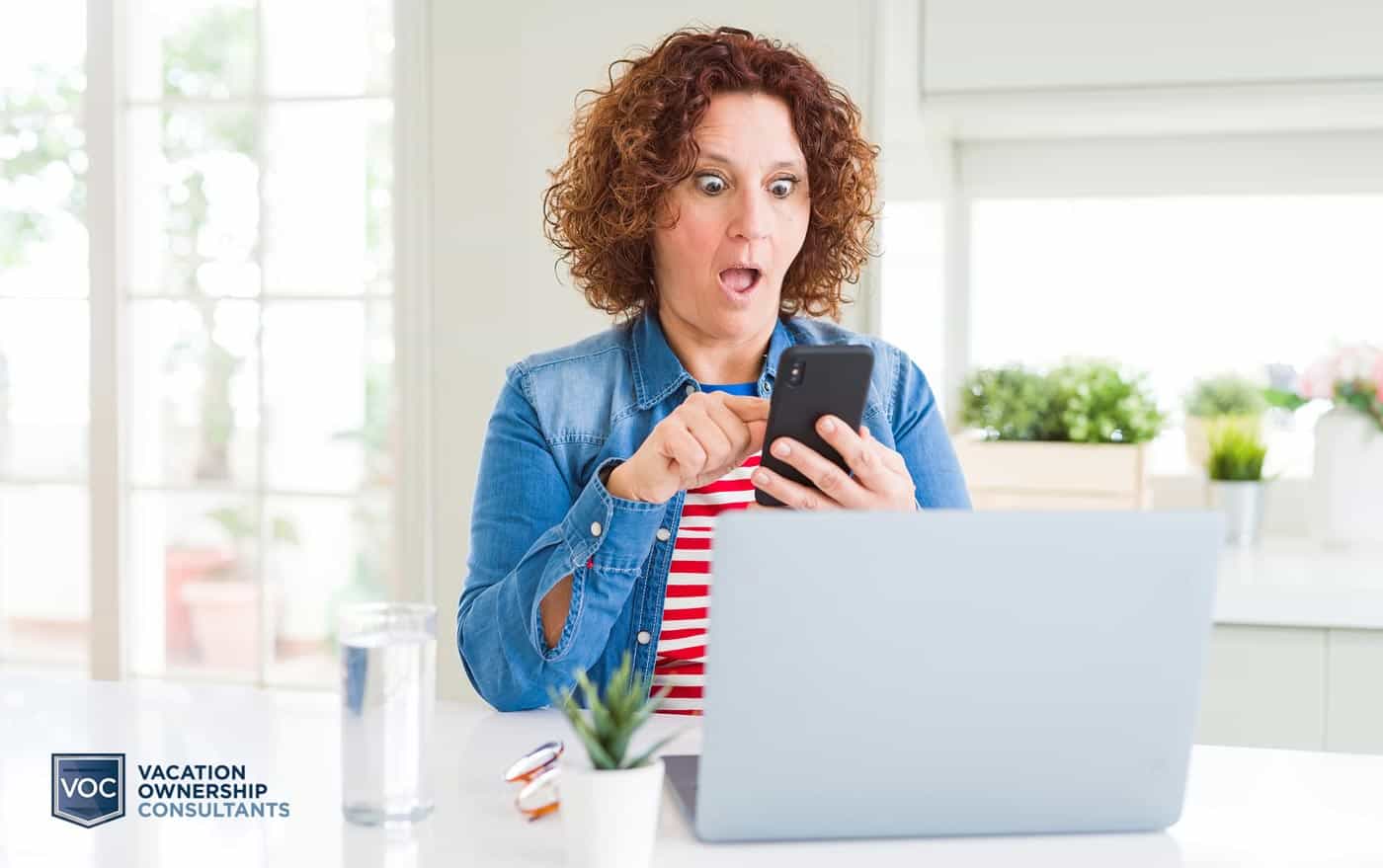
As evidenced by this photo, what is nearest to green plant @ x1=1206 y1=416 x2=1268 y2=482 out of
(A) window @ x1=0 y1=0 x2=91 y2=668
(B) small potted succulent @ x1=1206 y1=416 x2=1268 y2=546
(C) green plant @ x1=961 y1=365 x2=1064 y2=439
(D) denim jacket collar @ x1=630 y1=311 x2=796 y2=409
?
(B) small potted succulent @ x1=1206 y1=416 x2=1268 y2=546

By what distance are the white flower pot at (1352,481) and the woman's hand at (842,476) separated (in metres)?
1.62

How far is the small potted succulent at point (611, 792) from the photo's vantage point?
2.46 feet

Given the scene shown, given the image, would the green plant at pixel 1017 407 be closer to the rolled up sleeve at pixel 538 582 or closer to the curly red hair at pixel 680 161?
the curly red hair at pixel 680 161

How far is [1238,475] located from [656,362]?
1.50 m

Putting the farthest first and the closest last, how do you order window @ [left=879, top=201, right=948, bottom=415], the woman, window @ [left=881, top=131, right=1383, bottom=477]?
window @ [left=881, top=131, right=1383, bottom=477] < window @ [left=879, top=201, right=948, bottom=415] < the woman

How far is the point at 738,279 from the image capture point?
1.37 m

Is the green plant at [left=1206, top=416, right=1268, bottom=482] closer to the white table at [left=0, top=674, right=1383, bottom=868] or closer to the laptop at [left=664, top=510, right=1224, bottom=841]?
the white table at [left=0, top=674, right=1383, bottom=868]

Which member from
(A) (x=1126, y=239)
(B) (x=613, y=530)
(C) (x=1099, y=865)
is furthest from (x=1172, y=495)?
(C) (x=1099, y=865)

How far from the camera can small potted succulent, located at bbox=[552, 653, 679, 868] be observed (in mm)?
750

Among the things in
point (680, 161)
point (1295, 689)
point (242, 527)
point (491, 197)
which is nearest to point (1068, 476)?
point (1295, 689)

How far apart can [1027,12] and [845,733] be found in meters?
1.71

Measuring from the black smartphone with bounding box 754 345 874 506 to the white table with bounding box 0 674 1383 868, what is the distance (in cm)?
26

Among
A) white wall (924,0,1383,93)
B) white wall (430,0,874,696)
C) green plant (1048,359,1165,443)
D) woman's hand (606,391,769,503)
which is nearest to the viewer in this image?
woman's hand (606,391,769,503)

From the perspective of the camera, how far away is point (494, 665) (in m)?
1.21
